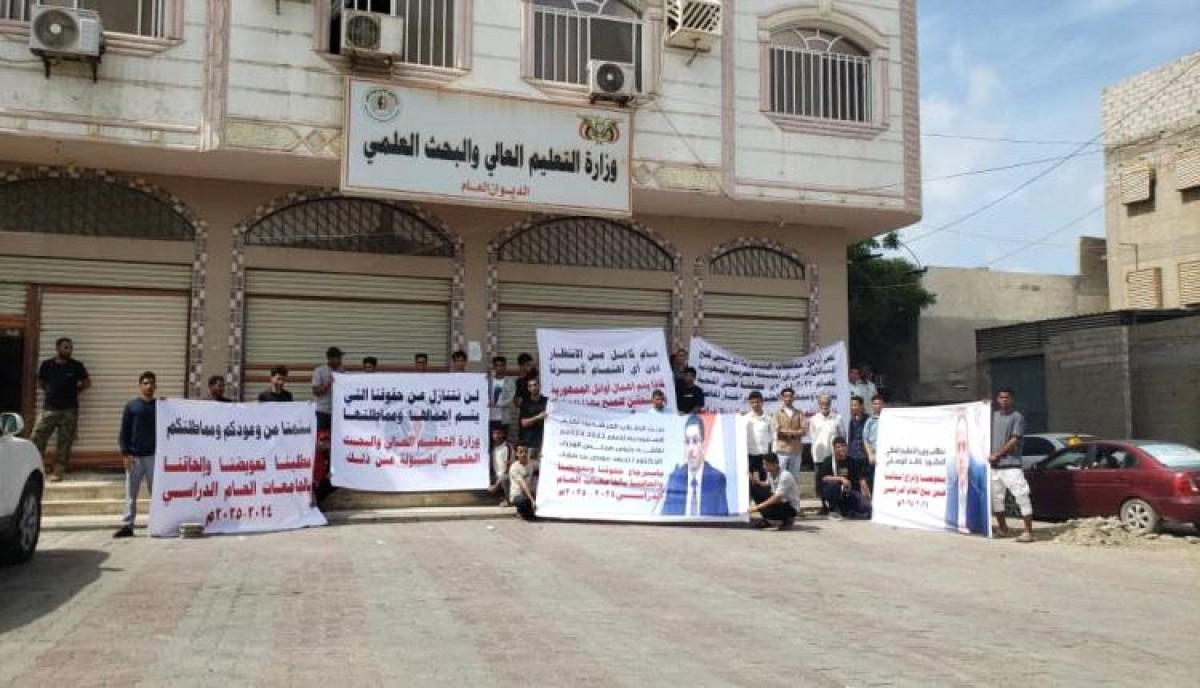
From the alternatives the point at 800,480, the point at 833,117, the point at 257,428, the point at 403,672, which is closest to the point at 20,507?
the point at 257,428

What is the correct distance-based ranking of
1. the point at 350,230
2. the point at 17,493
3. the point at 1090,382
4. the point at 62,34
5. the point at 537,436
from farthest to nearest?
1. the point at 1090,382
2. the point at 350,230
3. the point at 537,436
4. the point at 62,34
5. the point at 17,493

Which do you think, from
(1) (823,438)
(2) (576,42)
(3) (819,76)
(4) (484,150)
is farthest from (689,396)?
(3) (819,76)

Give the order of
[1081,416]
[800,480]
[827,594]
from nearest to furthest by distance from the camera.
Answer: [827,594] → [800,480] → [1081,416]

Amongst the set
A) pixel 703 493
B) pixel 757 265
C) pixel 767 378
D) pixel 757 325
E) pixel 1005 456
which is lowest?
pixel 703 493

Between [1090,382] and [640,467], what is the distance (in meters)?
14.2

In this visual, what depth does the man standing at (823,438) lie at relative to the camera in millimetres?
12695

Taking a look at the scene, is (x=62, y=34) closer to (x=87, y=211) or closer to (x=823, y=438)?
(x=87, y=211)

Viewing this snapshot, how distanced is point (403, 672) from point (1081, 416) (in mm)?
20194

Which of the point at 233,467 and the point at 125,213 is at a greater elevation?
the point at 125,213

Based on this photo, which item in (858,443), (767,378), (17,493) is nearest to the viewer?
(17,493)

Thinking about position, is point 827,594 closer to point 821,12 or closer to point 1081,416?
point 821,12

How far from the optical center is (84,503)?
1077cm

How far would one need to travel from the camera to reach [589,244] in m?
14.5

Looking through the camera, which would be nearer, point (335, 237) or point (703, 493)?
point (703, 493)
